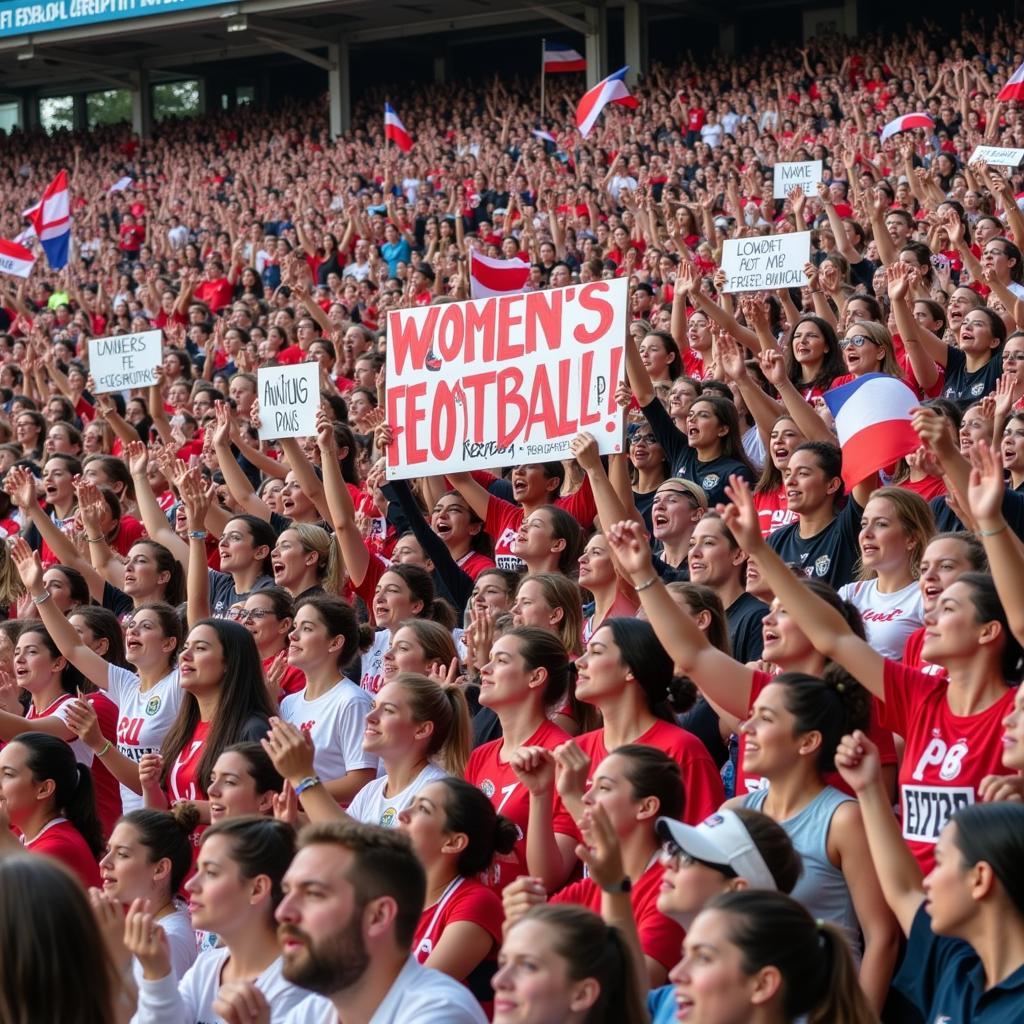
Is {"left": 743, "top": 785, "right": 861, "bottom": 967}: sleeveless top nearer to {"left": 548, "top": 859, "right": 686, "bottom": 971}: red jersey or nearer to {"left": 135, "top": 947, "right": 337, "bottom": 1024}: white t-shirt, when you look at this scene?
{"left": 548, "top": 859, "right": 686, "bottom": 971}: red jersey

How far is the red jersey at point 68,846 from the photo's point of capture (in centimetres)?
543

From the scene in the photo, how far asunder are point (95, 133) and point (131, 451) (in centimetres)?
2490

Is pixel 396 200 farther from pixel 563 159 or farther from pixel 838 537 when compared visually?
pixel 838 537

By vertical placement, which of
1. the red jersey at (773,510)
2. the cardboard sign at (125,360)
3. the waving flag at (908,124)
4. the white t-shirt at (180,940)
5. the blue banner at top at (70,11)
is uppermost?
the blue banner at top at (70,11)

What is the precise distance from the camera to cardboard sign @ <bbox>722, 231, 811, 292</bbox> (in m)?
9.91

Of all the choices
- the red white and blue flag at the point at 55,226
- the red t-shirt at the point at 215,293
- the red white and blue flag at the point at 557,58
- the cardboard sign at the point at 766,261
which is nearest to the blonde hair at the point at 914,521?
the cardboard sign at the point at 766,261

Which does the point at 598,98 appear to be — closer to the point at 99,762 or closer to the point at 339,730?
the point at 99,762

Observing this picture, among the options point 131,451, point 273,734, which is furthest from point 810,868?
point 131,451

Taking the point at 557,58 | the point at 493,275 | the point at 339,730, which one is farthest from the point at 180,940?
the point at 557,58

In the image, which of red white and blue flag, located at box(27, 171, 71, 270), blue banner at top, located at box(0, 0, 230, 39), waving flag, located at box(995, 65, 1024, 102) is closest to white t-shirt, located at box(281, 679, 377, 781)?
waving flag, located at box(995, 65, 1024, 102)

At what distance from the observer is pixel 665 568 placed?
261 inches

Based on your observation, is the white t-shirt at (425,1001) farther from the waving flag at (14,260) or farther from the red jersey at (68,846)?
the waving flag at (14,260)

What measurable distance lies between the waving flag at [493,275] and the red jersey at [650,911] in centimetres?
718

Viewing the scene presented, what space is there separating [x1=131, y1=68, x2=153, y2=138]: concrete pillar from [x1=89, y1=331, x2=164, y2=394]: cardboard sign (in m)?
21.1
